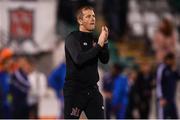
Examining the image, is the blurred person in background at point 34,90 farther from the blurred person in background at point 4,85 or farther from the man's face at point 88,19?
the man's face at point 88,19

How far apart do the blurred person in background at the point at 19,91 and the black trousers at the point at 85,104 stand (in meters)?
6.73

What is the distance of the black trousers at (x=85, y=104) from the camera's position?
9.16 metres

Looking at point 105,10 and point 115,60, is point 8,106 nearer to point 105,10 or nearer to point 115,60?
point 115,60

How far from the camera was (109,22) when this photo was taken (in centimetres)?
2353

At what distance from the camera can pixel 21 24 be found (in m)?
22.2

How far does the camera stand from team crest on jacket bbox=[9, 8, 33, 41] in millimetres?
22031

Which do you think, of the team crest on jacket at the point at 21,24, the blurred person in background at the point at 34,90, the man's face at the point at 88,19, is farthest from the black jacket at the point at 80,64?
the team crest on jacket at the point at 21,24

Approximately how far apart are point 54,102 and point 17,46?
285cm

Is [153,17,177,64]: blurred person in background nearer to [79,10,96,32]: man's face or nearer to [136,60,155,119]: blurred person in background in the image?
[136,60,155,119]: blurred person in background

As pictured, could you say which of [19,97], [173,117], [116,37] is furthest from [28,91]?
[116,37]

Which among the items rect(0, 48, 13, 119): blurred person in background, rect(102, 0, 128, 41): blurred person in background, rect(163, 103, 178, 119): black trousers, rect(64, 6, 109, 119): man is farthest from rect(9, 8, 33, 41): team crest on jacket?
rect(64, 6, 109, 119): man

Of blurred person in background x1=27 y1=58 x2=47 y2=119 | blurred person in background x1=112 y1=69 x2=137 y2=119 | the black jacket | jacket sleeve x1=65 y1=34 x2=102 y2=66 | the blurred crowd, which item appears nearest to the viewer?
jacket sleeve x1=65 y1=34 x2=102 y2=66

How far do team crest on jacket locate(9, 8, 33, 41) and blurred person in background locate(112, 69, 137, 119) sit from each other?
614cm

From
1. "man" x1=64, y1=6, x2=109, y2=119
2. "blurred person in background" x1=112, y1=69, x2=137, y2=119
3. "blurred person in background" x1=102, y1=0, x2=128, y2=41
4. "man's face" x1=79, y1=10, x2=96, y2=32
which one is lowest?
"blurred person in background" x1=112, y1=69, x2=137, y2=119
